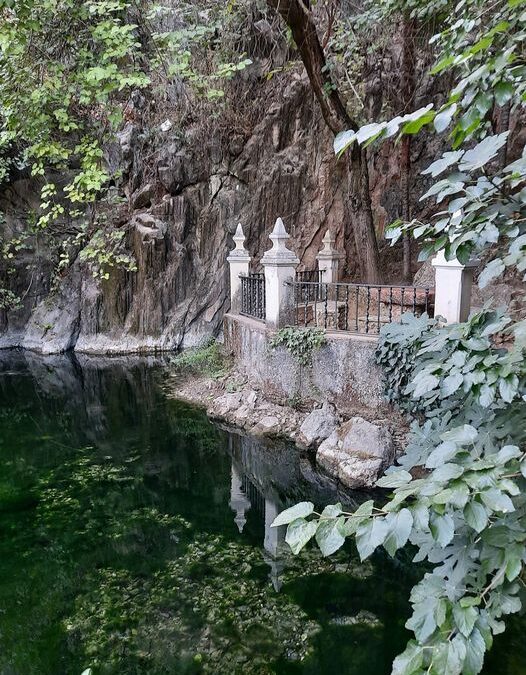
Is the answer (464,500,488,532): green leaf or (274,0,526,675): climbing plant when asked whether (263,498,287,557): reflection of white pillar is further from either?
(464,500,488,532): green leaf

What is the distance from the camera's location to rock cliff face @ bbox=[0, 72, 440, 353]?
13.3 metres

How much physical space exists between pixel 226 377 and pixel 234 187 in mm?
6536

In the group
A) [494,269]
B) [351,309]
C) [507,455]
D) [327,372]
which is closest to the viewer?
[507,455]

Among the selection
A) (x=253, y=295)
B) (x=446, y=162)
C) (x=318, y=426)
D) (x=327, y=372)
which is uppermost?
(x=446, y=162)

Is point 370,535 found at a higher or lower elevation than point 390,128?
lower

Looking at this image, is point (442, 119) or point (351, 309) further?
point (351, 309)

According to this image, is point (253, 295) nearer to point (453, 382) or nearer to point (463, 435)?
point (453, 382)

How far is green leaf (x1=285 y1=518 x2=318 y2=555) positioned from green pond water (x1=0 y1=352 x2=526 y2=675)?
291 cm

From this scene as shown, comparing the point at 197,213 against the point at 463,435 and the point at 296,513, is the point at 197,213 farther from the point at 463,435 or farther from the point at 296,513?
the point at 296,513

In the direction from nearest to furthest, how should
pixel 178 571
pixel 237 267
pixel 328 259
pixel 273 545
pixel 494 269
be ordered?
pixel 494 269
pixel 178 571
pixel 273 545
pixel 237 267
pixel 328 259

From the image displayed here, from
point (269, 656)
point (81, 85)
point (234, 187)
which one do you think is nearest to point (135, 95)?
point (234, 187)

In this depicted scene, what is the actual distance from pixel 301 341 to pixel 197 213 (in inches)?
303

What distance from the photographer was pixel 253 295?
9.33 metres

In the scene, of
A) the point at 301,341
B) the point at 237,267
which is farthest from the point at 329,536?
the point at 237,267
